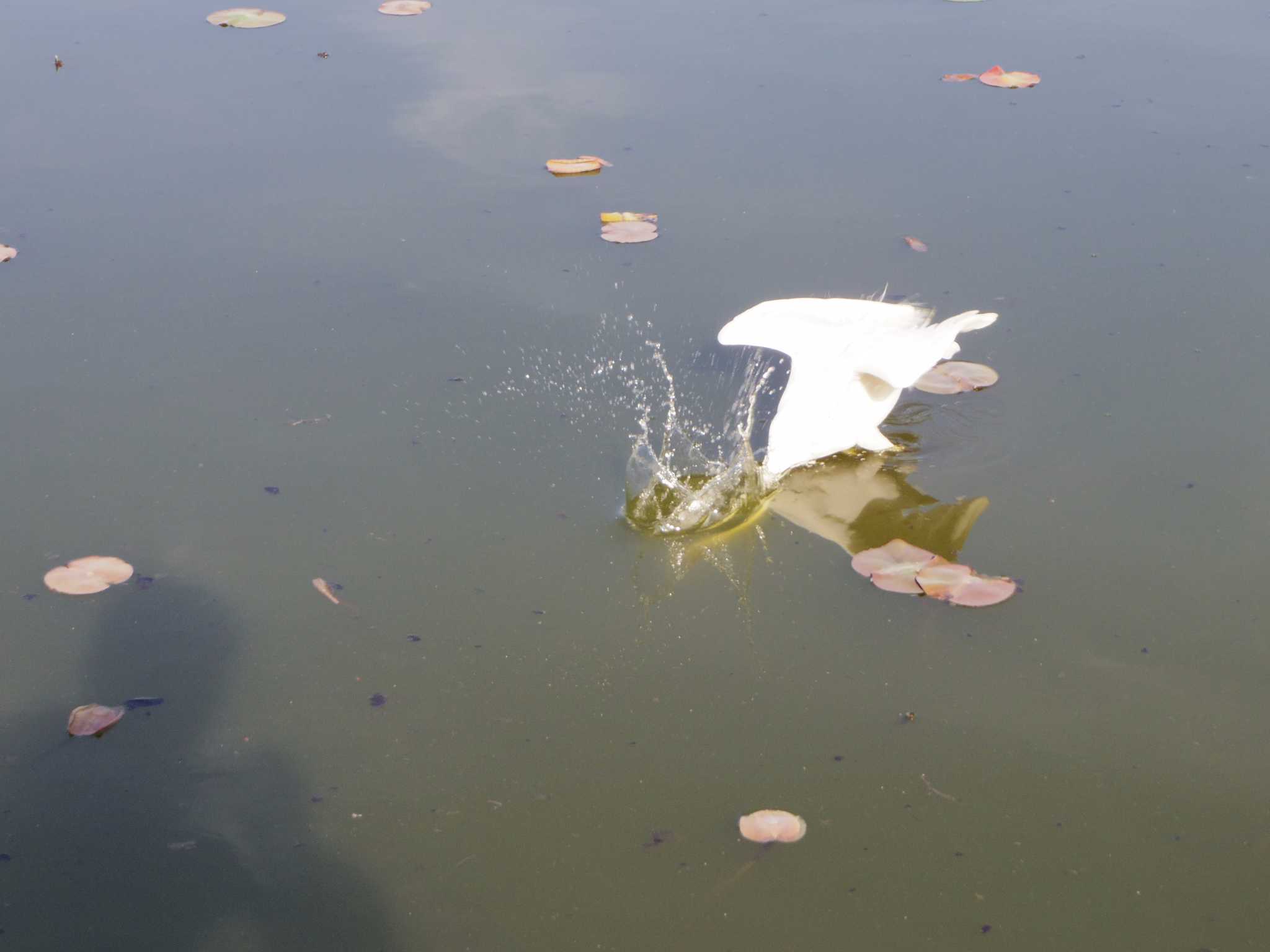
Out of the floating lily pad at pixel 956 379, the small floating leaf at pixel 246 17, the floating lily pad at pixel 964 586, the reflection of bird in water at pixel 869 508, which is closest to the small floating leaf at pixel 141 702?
the reflection of bird in water at pixel 869 508

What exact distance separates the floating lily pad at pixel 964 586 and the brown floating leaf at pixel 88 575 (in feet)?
4.57

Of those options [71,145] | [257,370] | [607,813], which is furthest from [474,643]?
[71,145]

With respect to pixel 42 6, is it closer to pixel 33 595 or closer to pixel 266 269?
pixel 266 269

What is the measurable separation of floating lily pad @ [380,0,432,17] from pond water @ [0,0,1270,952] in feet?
3.15

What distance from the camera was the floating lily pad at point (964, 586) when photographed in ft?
6.44

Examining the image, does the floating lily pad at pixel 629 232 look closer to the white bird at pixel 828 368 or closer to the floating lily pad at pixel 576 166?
the floating lily pad at pixel 576 166

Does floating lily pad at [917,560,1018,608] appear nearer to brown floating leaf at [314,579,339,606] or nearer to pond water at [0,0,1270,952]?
pond water at [0,0,1270,952]

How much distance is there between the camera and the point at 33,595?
198 cm

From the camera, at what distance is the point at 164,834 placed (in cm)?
162

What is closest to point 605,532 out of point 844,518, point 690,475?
point 690,475

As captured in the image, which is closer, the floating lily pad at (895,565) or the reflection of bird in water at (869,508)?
the floating lily pad at (895,565)

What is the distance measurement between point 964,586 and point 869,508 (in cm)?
30

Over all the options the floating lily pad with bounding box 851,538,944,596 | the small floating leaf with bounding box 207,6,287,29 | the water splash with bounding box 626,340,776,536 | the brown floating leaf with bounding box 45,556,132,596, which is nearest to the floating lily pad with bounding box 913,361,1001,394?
the water splash with bounding box 626,340,776,536

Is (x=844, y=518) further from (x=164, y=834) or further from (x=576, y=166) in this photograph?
(x=576, y=166)
